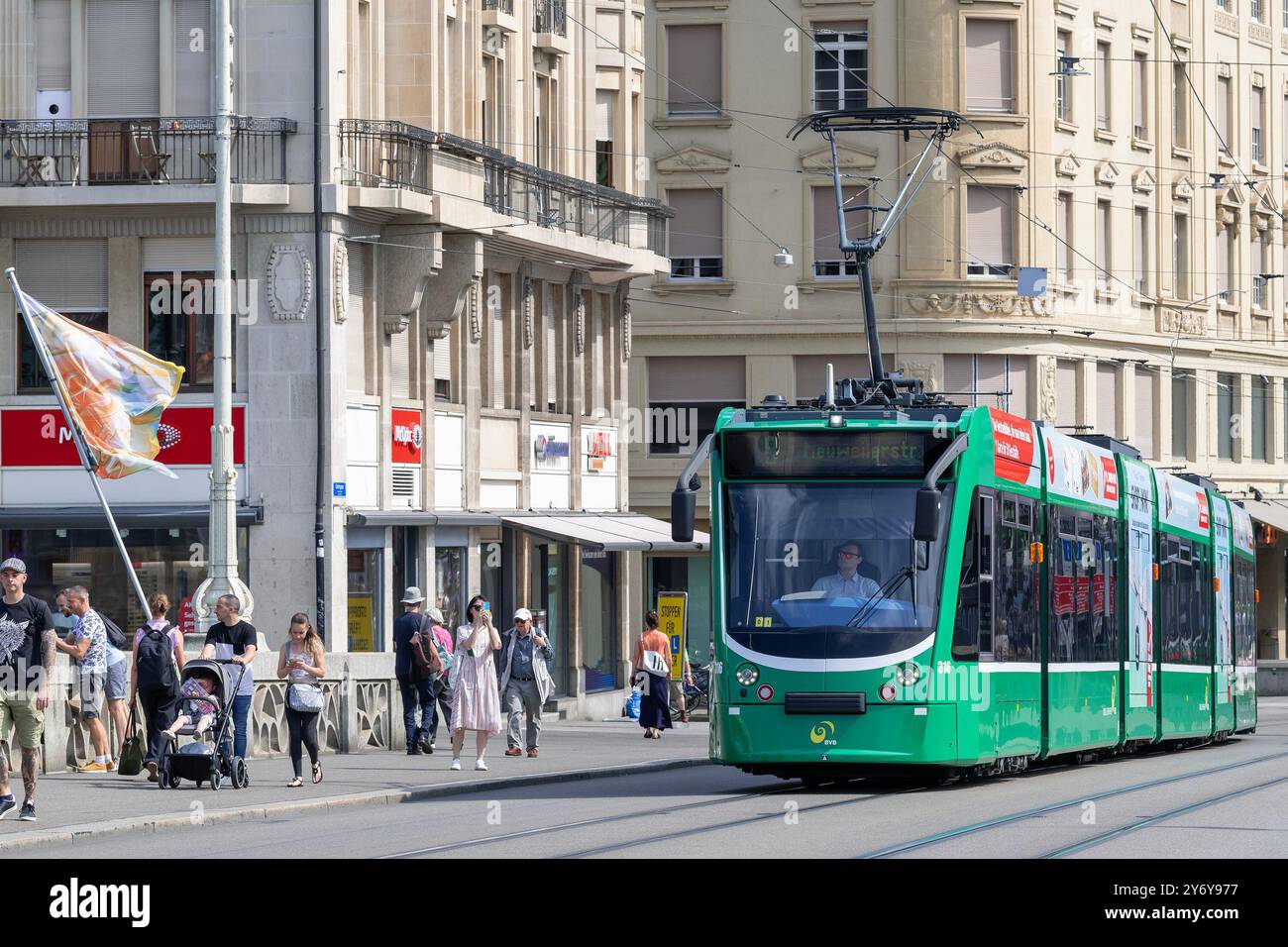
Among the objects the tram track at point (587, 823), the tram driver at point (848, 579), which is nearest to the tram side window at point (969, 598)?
the tram driver at point (848, 579)

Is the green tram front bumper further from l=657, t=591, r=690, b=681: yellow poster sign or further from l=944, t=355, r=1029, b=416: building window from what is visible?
l=944, t=355, r=1029, b=416: building window

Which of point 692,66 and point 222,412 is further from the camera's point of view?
point 692,66

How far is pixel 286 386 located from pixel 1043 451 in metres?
13.5

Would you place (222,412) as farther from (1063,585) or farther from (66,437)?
(1063,585)

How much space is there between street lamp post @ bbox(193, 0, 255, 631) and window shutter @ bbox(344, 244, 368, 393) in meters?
6.37

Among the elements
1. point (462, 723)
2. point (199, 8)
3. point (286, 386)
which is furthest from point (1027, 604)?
point (199, 8)

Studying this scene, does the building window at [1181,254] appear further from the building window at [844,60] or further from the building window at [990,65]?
the building window at [844,60]

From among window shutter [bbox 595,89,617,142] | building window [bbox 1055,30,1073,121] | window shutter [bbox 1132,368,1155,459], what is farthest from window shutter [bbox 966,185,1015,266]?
window shutter [bbox 595,89,617,142]

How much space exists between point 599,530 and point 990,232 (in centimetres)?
1643

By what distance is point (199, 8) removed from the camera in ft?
109

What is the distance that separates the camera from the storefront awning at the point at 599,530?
36.8 m

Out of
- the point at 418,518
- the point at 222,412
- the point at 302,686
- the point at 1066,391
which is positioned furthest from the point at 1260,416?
the point at 302,686

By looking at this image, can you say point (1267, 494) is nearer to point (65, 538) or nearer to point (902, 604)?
point (65, 538)

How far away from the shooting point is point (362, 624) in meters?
34.1
